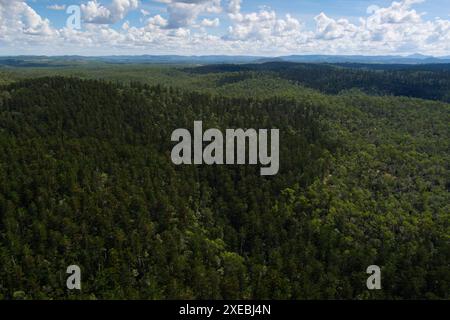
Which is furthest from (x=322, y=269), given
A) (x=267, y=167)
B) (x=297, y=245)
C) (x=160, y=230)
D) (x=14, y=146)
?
(x=14, y=146)

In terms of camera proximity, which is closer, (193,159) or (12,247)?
(12,247)

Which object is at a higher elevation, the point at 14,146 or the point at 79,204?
the point at 14,146

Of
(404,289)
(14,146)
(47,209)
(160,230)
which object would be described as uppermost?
(14,146)

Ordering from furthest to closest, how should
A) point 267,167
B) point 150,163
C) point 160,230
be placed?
point 267,167
point 150,163
point 160,230

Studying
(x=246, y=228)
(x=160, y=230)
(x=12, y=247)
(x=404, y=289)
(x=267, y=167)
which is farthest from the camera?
(x=267, y=167)

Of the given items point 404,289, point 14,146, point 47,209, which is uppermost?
point 14,146
